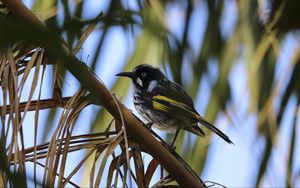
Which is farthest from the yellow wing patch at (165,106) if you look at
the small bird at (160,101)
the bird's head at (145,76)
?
the bird's head at (145,76)

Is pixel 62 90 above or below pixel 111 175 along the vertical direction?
above

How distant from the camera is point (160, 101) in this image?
365cm

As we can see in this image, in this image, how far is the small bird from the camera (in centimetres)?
329

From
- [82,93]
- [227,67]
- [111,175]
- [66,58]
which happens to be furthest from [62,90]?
[66,58]

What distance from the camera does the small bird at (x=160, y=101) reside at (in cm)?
329

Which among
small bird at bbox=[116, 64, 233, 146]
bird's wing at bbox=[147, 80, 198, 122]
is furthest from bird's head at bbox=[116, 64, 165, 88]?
bird's wing at bbox=[147, 80, 198, 122]

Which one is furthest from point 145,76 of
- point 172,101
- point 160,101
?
point 172,101

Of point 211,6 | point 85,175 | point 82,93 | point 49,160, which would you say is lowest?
point 85,175

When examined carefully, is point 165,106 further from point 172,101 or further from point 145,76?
point 145,76

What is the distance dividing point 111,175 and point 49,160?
24 cm

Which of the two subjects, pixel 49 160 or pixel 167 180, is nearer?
pixel 49 160

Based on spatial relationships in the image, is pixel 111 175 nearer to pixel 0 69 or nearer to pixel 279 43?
pixel 0 69

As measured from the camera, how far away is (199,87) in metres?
1.07

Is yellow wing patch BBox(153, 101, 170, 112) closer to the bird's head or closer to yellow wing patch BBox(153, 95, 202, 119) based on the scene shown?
yellow wing patch BBox(153, 95, 202, 119)
